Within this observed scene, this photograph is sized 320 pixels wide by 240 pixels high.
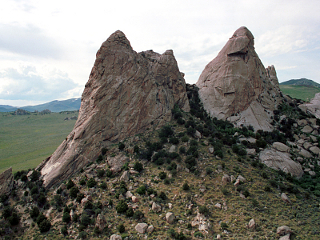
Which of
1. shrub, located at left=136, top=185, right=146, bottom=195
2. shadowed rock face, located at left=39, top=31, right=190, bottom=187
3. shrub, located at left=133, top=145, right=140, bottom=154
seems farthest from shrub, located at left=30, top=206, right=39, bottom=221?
shrub, located at left=133, top=145, right=140, bottom=154

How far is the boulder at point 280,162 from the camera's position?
3738cm

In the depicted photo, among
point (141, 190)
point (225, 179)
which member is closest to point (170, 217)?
point (141, 190)

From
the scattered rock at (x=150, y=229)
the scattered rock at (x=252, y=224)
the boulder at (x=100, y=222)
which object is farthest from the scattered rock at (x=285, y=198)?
the boulder at (x=100, y=222)

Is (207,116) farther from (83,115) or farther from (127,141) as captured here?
(83,115)

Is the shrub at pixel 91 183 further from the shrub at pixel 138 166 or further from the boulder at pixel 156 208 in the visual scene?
the boulder at pixel 156 208

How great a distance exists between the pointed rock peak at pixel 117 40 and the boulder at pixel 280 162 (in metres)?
41.6

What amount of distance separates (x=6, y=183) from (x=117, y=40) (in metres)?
37.3

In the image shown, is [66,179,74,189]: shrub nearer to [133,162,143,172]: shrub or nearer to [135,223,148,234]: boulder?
[133,162,143,172]: shrub

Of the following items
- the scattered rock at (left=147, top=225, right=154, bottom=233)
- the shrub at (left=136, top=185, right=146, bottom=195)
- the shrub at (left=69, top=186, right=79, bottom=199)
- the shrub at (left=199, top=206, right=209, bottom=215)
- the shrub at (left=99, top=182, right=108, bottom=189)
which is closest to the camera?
the scattered rock at (left=147, top=225, right=154, bottom=233)

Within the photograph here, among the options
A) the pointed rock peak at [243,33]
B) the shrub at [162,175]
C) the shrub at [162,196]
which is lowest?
the shrub at [162,196]

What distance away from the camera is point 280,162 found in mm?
38219

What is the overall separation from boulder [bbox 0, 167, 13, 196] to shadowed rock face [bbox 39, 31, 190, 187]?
521cm

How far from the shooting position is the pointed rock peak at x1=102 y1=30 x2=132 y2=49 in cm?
4272

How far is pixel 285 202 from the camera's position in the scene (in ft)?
89.5
